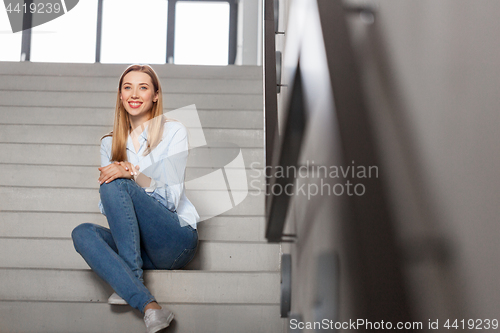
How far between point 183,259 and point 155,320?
340mm

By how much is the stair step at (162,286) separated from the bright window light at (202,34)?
13.0 feet

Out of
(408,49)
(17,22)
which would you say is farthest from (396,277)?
(17,22)

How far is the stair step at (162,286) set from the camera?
1.33 meters

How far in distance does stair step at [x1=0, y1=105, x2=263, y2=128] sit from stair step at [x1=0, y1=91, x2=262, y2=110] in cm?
6

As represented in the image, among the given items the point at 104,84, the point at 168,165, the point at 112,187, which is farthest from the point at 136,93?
the point at 104,84

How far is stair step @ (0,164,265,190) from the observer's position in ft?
6.41

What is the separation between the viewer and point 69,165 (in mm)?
2000

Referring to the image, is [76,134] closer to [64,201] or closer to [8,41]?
[64,201]

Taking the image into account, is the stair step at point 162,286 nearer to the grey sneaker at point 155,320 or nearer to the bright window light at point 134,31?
the grey sneaker at point 155,320

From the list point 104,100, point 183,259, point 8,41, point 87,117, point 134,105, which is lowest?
point 183,259

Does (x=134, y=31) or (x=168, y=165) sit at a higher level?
(x=134, y=31)

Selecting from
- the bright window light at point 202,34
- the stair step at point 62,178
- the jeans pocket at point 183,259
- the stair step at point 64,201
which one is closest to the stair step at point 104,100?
the stair step at point 62,178

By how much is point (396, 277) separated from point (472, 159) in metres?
0.15

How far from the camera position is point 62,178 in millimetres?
1980
